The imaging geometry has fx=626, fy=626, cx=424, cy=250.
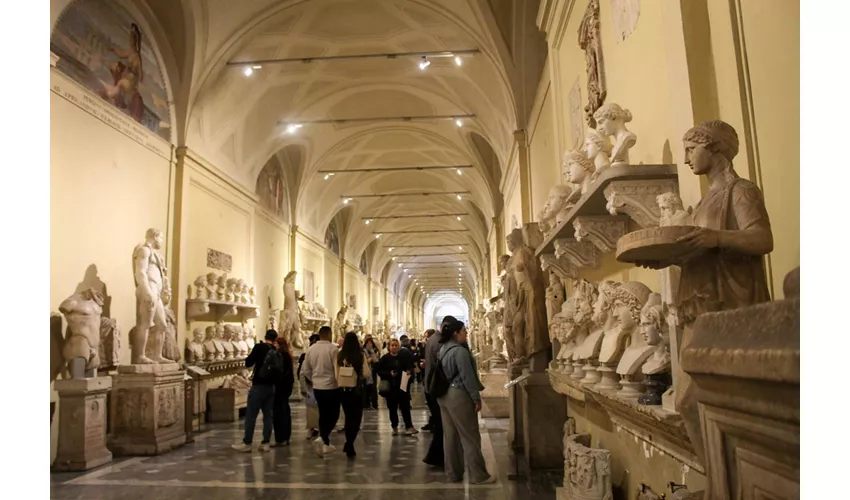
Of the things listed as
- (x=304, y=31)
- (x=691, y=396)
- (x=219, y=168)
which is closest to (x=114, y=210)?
(x=219, y=168)

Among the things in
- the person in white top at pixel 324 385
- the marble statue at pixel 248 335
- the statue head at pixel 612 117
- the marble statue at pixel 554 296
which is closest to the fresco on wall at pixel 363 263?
the marble statue at pixel 248 335

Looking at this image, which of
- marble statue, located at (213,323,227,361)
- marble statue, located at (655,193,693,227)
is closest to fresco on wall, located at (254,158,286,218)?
marble statue, located at (213,323,227,361)

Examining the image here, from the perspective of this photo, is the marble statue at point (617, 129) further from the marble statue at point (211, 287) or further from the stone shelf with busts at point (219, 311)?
the marble statue at point (211, 287)

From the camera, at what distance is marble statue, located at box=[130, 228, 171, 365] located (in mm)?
10125

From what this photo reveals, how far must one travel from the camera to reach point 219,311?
569 inches

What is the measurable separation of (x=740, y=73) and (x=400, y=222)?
33.4 m

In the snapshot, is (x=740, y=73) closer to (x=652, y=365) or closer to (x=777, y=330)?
(x=652, y=365)

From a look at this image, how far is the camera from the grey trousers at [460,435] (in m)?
6.71

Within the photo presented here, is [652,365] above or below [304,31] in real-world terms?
below

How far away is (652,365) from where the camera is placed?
3598 mm

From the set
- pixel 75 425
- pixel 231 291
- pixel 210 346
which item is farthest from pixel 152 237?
pixel 231 291

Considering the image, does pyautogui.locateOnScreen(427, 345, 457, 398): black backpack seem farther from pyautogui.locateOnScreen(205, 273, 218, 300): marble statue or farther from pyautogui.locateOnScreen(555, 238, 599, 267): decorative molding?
pyautogui.locateOnScreen(205, 273, 218, 300): marble statue

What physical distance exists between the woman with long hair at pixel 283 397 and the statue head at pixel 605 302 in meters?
5.91

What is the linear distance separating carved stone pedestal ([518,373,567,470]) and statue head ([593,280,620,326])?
3.24 m
